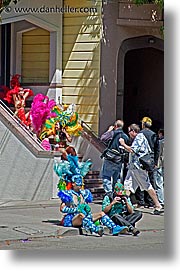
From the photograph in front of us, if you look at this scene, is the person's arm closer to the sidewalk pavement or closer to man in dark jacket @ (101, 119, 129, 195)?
man in dark jacket @ (101, 119, 129, 195)

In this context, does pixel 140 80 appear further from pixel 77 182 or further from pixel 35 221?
pixel 77 182

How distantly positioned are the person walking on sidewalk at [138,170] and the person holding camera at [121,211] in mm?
2071

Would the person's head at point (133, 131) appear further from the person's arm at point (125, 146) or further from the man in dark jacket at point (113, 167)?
the person's arm at point (125, 146)

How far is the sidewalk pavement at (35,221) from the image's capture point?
33.0ft

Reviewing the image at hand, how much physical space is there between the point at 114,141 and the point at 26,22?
3653mm

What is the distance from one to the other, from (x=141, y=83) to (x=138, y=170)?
4.28 metres

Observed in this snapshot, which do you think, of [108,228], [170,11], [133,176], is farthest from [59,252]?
[133,176]

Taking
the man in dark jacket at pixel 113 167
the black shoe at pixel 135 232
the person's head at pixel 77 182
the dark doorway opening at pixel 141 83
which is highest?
the dark doorway opening at pixel 141 83

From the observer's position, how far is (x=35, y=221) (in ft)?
36.6

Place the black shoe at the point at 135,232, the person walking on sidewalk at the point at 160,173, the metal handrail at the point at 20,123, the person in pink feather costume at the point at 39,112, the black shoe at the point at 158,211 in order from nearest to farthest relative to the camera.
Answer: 1. the black shoe at the point at 135,232
2. the black shoe at the point at 158,211
3. the person walking on sidewalk at the point at 160,173
4. the metal handrail at the point at 20,123
5. the person in pink feather costume at the point at 39,112

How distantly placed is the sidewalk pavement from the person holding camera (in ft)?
1.73

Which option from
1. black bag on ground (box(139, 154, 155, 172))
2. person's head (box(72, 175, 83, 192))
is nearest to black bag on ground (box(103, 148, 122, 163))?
black bag on ground (box(139, 154, 155, 172))

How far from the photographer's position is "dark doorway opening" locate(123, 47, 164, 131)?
51.4ft

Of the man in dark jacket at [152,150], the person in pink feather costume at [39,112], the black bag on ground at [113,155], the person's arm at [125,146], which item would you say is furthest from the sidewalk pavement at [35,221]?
the person in pink feather costume at [39,112]
